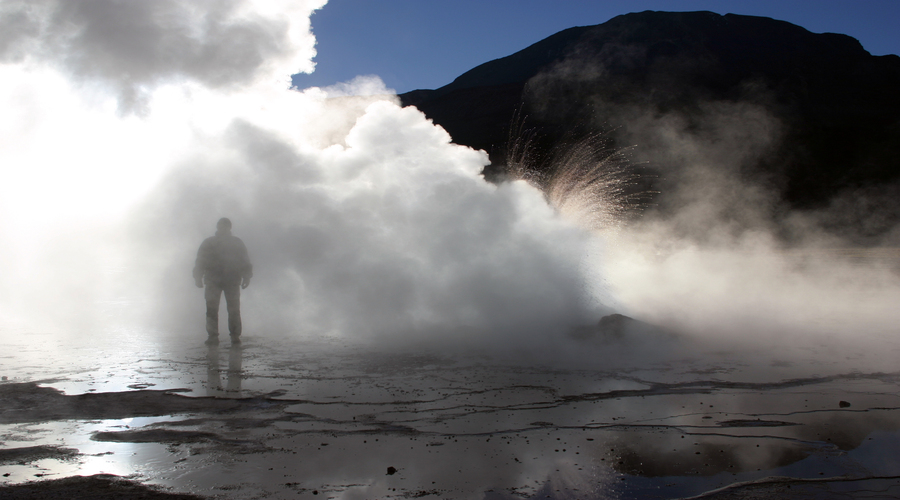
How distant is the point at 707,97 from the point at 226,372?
68120 millimetres

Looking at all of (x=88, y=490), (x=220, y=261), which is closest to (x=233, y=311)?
(x=220, y=261)

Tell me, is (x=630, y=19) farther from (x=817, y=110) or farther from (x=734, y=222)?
(x=734, y=222)

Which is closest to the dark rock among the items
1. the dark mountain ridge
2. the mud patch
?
the mud patch

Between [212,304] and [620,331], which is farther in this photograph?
[212,304]

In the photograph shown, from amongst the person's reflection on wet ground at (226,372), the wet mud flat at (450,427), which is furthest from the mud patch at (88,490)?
the person's reflection on wet ground at (226,372)

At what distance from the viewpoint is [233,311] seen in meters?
8.05

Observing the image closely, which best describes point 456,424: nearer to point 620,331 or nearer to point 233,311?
point 620,331

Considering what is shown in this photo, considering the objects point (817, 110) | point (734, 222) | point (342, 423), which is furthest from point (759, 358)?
point (817, 110)

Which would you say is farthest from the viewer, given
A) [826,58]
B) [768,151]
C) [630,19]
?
[630,19]

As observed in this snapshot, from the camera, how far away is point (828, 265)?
1911 centimetres

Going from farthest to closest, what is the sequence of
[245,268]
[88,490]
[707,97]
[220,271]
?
1. [707,97]
2. [245,268]
3. [220,271]
4. [88,490]

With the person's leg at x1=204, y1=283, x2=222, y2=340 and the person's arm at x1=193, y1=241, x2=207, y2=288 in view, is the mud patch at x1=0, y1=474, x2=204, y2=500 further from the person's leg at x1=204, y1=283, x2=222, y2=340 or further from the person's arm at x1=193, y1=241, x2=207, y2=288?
the person's arm at x1=193, y1=241, x2=207, y2=288

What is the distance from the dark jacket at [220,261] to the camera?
8156 millimetres

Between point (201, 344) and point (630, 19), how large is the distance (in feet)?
354
